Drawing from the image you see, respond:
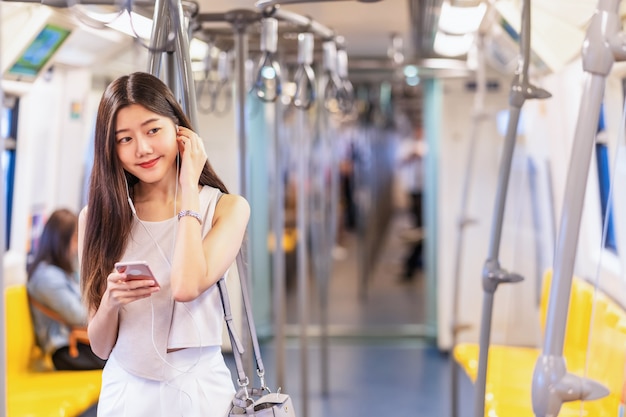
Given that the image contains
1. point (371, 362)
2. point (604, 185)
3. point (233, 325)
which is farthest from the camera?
point (371, 362)

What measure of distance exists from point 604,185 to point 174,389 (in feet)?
4.63

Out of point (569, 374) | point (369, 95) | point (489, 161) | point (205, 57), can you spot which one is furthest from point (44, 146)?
point (369, 95)

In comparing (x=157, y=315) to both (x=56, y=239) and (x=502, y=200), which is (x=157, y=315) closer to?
(x=502, y=200)

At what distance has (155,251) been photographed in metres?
1.93

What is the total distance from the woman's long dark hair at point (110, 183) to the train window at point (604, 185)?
117 cm

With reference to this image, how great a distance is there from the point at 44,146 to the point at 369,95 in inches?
228

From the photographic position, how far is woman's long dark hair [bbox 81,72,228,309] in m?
1.88

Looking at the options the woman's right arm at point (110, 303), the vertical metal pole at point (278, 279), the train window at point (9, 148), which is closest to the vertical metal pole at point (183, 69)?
the woman's right arm at point (110, 303)

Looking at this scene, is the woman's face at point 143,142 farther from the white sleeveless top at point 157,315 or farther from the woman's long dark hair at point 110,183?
the white sleeveless top at point 157,315

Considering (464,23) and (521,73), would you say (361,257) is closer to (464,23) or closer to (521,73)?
Result: (464,23)

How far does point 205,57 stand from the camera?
277cm

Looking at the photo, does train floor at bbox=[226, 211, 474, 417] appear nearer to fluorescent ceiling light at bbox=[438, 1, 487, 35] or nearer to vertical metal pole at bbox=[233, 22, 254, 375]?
vertical metal pole at bbox=[233, 22, 254, 375]

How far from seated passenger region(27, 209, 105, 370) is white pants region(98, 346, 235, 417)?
1184 millimetres

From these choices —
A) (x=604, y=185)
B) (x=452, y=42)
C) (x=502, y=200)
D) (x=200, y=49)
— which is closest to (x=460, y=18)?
(x=502, y=200)
